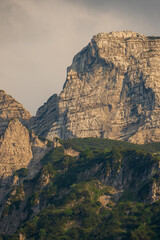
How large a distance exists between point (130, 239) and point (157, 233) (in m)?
9.20

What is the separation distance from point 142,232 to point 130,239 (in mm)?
4916

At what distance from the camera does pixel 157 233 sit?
650 ft

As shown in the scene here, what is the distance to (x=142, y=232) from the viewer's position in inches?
7790

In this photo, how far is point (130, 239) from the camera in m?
196

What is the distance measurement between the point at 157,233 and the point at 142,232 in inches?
187
